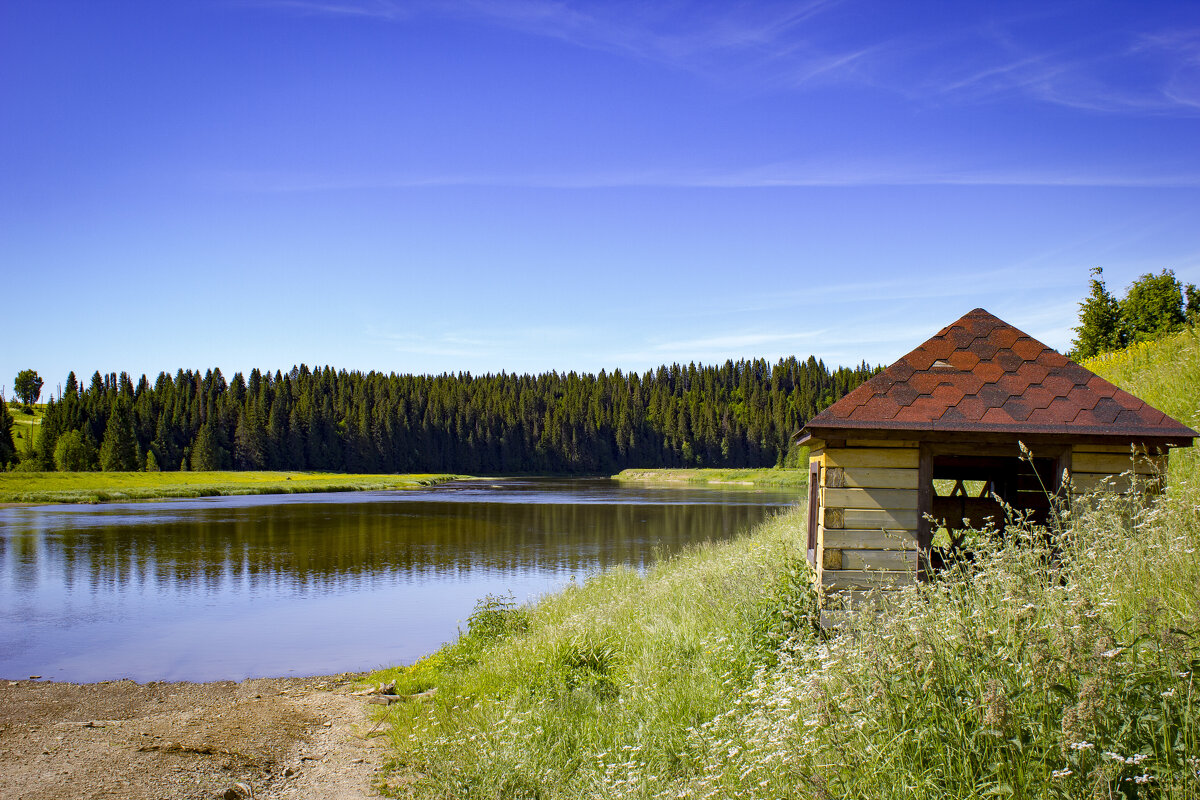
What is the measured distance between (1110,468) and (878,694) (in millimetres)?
4834

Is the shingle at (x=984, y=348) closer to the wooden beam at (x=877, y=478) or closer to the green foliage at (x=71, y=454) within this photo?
the wooden beam at (x=877, y=478)

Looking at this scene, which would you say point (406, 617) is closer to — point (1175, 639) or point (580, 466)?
point (1175, 639)

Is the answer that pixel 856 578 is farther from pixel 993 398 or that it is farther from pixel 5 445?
pixel 5 445

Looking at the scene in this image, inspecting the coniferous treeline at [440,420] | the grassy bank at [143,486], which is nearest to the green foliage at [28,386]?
the coniferous treeline at [440,420]

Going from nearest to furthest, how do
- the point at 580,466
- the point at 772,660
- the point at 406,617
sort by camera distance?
the point at 772,660
the point at 406,617
the point at 580,466

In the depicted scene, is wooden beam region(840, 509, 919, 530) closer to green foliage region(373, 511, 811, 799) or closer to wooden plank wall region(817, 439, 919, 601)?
wooden plank wall region(817, 439, 919, 601)

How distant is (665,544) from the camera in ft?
92.8

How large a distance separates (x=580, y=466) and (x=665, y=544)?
10266 centimetres

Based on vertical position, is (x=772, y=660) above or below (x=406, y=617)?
above

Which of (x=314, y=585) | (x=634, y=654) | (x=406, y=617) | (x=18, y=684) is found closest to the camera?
(x=634, y=654)

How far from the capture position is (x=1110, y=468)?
7.29 meters

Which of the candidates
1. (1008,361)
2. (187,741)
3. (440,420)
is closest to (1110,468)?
(1008,361)

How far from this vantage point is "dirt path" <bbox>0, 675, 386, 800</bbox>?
281 inches

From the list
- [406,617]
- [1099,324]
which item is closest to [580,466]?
[1099,324]
